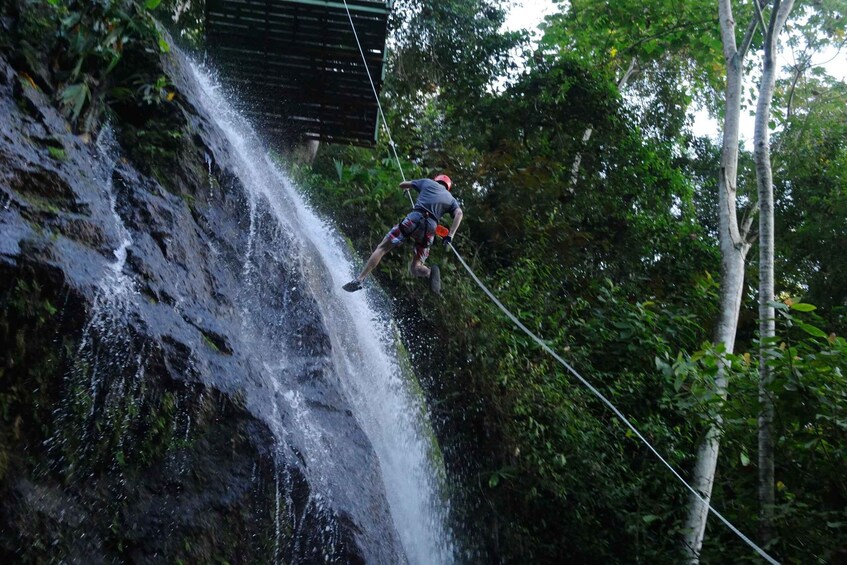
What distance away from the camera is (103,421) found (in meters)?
5.09

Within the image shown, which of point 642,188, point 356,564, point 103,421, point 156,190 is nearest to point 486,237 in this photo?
point 642,188

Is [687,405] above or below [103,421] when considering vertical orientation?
above

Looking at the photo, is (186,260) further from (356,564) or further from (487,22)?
(487,22)

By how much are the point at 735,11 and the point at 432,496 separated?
28.6 feet

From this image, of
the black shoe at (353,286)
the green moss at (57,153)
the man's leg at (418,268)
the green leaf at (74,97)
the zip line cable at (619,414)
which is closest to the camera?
the zip line cable at (619,414)

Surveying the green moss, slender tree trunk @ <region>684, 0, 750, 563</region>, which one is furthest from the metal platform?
slender tree trunk @ <region>684, 0, 750, 563</region>

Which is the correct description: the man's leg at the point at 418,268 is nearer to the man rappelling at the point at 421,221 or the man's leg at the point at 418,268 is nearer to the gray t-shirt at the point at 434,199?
the man rappelling at the point at 421,221

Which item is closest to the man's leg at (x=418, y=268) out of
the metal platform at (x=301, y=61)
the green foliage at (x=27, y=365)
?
the metal platform at (x=301, y=61)

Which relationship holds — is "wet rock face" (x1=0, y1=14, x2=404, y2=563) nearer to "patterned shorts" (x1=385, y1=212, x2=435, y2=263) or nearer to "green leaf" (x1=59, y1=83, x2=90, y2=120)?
"green leaf" (x1=59, y1=83, x2=90, y2=120)

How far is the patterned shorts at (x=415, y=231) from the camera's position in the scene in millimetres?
8133

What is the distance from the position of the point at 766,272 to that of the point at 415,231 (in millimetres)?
3656

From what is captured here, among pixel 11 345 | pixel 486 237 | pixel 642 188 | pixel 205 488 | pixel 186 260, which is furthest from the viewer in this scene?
pixel 642 188

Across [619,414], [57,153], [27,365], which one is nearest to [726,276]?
[619,414]

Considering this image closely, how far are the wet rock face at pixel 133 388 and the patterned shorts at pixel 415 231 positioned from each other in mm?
1874
